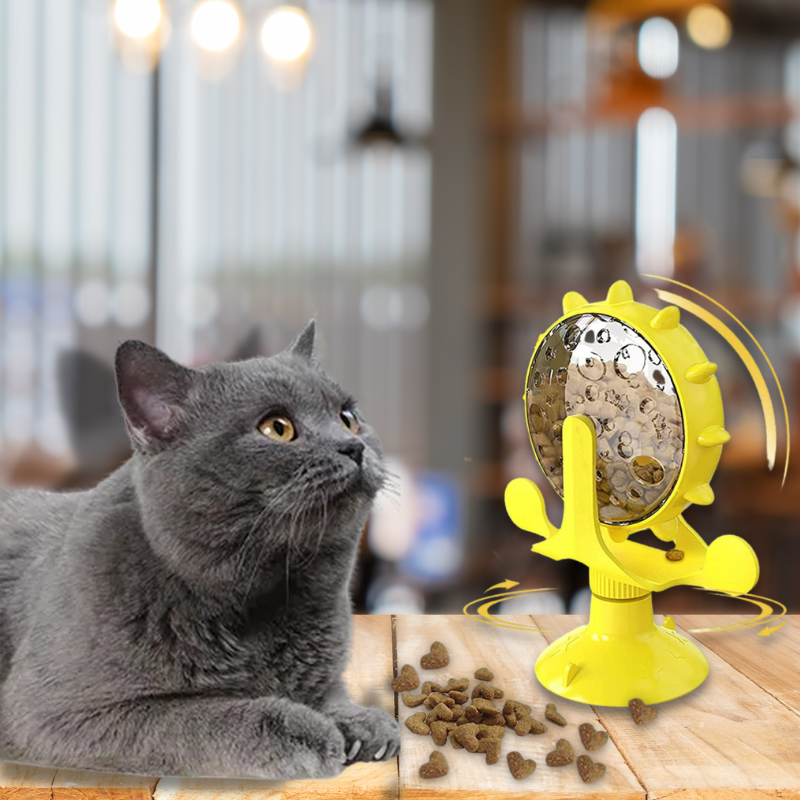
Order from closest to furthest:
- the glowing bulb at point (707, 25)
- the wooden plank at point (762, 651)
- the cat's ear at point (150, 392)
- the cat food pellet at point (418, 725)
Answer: the cat's ear at point (150, 392) < the cat food pellet at point (418, 725) < the wooden plank at point (762, 651) < the glowing bulb at point (707, 25)

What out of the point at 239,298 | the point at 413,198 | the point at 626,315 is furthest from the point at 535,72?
the point at 626,315

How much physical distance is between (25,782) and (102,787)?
62 mm

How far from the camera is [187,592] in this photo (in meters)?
0.67

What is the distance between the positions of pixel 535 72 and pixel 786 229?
111cm

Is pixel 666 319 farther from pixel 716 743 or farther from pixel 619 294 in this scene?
pixel 716 743

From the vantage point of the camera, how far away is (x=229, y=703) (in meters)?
0.67

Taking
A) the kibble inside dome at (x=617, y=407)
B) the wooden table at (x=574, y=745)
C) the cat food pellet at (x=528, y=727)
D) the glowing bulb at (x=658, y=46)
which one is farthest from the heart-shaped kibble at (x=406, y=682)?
the glowing bulb at (x=658, y=46)

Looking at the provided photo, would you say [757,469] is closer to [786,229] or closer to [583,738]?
[786,229]

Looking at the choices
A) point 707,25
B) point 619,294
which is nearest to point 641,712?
point 619,294

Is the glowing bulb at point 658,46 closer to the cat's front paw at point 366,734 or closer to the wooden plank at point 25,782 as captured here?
the cat's front paw at point 366,734

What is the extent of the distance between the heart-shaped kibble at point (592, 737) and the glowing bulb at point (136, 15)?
184cm

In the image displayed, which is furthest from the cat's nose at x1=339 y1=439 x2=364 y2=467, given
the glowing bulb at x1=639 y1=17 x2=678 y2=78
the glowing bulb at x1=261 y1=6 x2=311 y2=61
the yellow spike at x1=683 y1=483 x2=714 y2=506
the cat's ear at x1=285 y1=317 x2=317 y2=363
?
the glowing bulb at x1=639 y1=17 x2=678 y2=78

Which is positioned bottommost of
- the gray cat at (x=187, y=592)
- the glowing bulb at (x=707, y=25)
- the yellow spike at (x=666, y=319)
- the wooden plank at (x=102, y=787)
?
the wooden plank at (x=102, y=787)

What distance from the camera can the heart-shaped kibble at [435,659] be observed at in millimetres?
895
